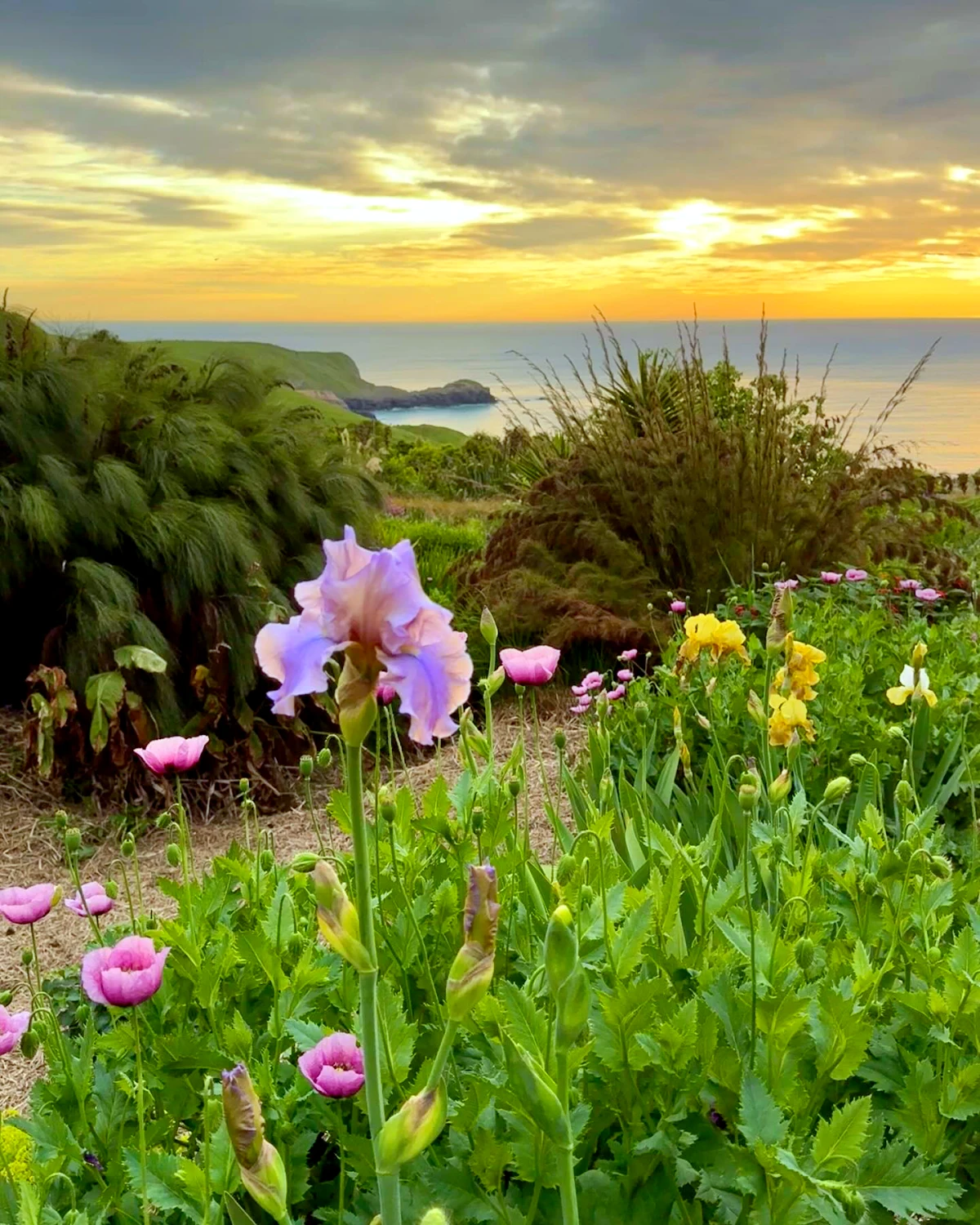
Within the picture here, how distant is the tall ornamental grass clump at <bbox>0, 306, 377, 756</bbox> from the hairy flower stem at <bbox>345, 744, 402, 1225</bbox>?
3.67 metres

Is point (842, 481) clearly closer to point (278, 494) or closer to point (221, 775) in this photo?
point (278, 494)

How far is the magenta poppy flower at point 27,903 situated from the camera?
5.86 ft

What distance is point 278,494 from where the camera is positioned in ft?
17.4

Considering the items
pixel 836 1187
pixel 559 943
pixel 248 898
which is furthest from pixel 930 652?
pixel 559 943

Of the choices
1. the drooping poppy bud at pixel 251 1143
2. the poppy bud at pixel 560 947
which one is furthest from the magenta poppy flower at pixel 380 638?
the drooping poppy bud at pixel 251 1143

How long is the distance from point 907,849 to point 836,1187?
1.98ft

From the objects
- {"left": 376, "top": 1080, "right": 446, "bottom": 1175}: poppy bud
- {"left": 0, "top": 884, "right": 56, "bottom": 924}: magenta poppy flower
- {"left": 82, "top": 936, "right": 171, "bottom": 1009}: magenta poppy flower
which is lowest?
{"left": 0, "top": 884, "right": 56, "bottom": 924}: magenta poppy flower

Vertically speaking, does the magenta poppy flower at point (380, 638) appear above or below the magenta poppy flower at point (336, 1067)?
above

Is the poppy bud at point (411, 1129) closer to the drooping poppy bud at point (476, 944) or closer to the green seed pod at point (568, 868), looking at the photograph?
the drooping poppy bud at point (476, 944)

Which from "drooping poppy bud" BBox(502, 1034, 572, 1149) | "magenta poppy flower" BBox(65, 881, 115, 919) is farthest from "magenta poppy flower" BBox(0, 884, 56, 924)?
"drooping poppy bud" BBox(502, 1034, 572, 1149)

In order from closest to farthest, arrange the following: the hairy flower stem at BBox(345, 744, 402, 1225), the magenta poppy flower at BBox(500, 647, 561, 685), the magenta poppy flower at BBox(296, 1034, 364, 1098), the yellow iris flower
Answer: the hairy flower stem at BBox(345, 744, 402, 1225) → the magenta poppy flower at BBox(296, 1034, 364, 1098) → the magenta poppy flower at BBox(500, 647, 561, 685) → the yellow iris flower

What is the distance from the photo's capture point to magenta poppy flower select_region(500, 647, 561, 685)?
2.14 meters

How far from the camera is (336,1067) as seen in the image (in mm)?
1431

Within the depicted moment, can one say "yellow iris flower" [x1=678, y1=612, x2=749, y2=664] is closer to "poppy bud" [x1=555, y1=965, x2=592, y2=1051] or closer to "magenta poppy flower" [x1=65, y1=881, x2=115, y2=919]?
"magenta poppy flower" [x1=65, y1=881, x2=115, y2=919]
